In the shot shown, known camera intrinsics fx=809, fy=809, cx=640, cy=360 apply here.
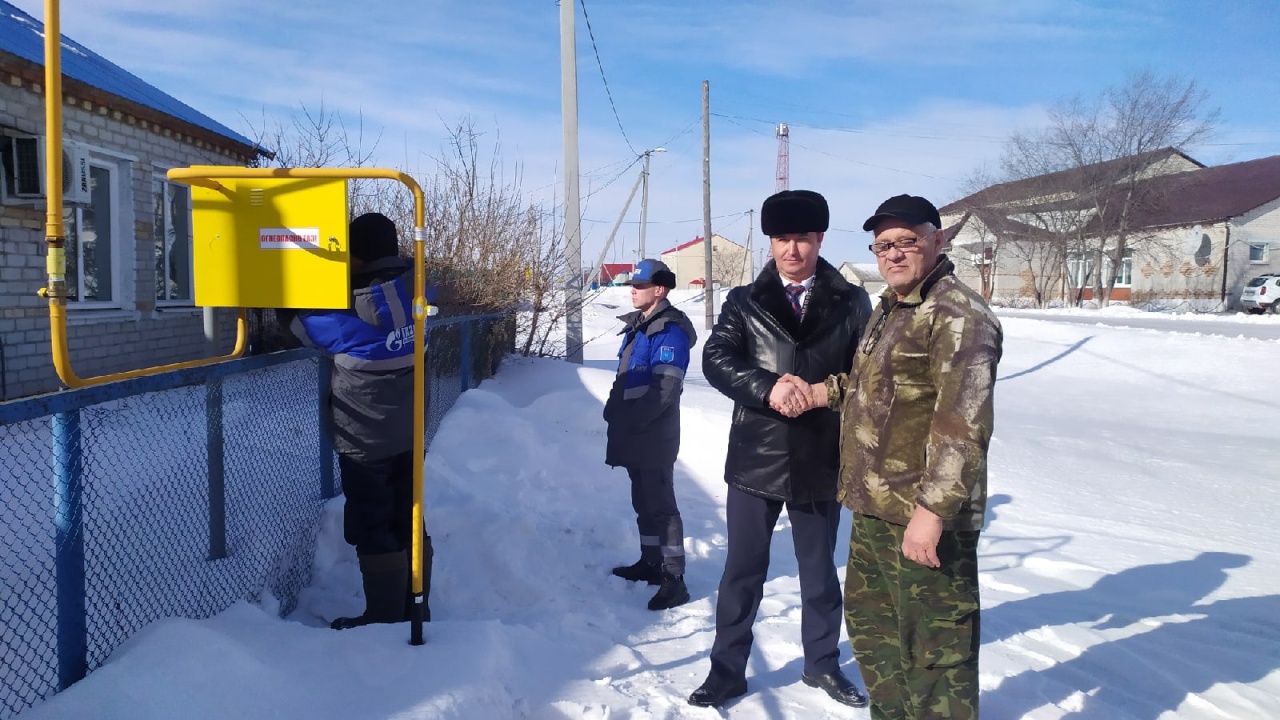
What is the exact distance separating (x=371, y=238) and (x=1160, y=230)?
41.7 m

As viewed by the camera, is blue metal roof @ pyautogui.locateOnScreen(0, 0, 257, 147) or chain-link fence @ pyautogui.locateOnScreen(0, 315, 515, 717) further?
blue metal roof @ pyautogui.locateOnScreen(0, 0, 257, 147)

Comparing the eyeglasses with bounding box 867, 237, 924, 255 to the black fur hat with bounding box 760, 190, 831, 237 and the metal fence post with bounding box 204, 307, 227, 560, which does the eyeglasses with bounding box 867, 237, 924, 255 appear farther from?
the metal fence post with bounding box 204, 307, 227, 560

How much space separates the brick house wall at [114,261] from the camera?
7137 millimetres

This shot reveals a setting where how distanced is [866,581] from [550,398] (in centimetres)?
514

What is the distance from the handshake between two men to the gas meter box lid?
1.56 metres

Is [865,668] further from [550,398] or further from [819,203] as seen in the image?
[550,398]

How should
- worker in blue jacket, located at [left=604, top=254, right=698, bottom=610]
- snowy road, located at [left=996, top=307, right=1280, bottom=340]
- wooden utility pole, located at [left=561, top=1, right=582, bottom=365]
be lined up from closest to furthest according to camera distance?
1. worker in blue jacket, located at [left=604, top=254, right=698, bottom=610]
2. wooden utility pole, located at [left=561, top=1, right=582, bottom=365]
3. snowy road, located at [left=996, top=307, right=1280, bottom=340]

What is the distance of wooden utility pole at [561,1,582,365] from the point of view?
10.2 metres

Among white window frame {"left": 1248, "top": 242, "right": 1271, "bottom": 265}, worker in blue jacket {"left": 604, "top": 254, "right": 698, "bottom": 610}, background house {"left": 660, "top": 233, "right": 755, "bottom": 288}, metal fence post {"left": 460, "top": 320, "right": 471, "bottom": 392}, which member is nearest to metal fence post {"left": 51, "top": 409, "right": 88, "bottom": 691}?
worker in blue jacket {"left": 604, "top": 254, "right": 698, "bottom": 610}

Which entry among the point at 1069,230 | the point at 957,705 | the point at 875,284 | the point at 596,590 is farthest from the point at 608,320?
the point at 875,284

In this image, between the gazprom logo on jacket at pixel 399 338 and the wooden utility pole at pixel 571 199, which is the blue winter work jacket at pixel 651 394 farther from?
the wooden utility pole at pixel 571 199

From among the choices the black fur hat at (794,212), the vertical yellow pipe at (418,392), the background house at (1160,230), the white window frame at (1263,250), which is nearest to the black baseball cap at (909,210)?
the black fur hat at (794,212)

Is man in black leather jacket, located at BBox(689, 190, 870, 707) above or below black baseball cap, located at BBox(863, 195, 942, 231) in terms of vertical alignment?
below

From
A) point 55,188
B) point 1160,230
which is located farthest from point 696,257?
point 55,188
